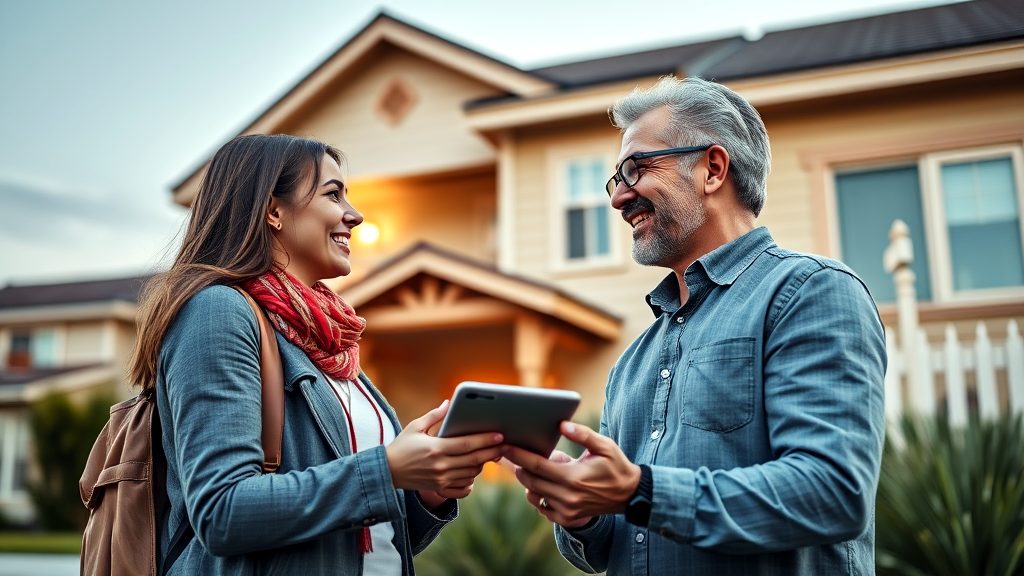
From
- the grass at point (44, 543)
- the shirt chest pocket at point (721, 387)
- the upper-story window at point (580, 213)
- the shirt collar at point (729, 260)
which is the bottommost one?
the grass at point (44, 543)

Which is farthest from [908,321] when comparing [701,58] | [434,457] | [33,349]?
[33,349]

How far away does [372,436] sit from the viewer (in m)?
2.54

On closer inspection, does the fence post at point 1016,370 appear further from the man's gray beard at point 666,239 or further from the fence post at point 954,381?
the man's gray beard at point 666,239

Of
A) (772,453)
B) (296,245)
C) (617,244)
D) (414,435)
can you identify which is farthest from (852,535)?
(617,244)

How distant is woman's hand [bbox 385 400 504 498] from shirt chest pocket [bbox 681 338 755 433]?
529 millimetres

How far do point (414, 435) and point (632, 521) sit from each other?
22.0 inches

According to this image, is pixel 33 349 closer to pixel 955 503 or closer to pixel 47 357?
pixel 47 357

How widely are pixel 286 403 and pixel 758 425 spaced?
3.95 ft

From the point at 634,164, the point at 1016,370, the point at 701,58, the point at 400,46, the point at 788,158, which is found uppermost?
the point at 400,46

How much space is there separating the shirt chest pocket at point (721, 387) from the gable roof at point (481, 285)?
8364mm

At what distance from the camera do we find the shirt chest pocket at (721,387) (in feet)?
7.25

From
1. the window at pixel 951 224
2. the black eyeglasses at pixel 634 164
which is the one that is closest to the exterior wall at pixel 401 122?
the window at pixel 951 224

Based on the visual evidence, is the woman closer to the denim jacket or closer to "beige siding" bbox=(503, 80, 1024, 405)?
the denim jacket

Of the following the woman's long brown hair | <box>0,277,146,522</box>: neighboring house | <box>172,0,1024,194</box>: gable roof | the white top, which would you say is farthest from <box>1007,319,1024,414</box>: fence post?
<box>0,277,146,522</box>: neighboring house
